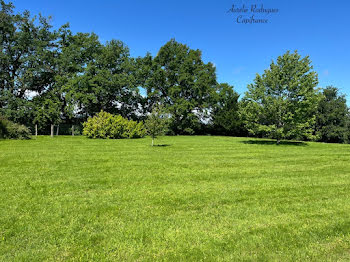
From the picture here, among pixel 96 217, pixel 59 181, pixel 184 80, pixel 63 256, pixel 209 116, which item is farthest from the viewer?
pixel 209 116

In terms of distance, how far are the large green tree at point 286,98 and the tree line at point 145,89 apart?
0.26 ft

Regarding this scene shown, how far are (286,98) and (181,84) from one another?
20855mm

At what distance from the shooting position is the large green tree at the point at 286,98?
1845 centimetres

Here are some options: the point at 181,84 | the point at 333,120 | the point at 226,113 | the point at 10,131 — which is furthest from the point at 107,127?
the point at 333,120

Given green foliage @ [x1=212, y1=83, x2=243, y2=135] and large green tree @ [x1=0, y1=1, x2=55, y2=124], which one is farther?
green foliage @ [x1=212, y1=83, x2=243, y2=135]

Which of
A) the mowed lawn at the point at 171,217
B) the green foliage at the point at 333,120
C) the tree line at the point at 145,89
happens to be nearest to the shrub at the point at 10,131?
the tree line at the point at 145,89

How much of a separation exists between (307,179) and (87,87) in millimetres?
28015

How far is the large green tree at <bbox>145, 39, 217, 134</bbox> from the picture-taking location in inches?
1407

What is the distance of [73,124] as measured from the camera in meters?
31.4

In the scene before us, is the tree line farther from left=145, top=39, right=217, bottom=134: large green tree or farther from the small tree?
the small tree

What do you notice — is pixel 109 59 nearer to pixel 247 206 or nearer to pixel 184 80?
pixel 184 80

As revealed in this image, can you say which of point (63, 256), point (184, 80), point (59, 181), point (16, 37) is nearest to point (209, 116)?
point (184, 80)

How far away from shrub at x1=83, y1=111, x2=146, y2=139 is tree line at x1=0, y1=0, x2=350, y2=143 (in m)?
5.51

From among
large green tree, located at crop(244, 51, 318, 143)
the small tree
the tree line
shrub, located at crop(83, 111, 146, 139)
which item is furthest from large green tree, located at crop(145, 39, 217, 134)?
the small tree
